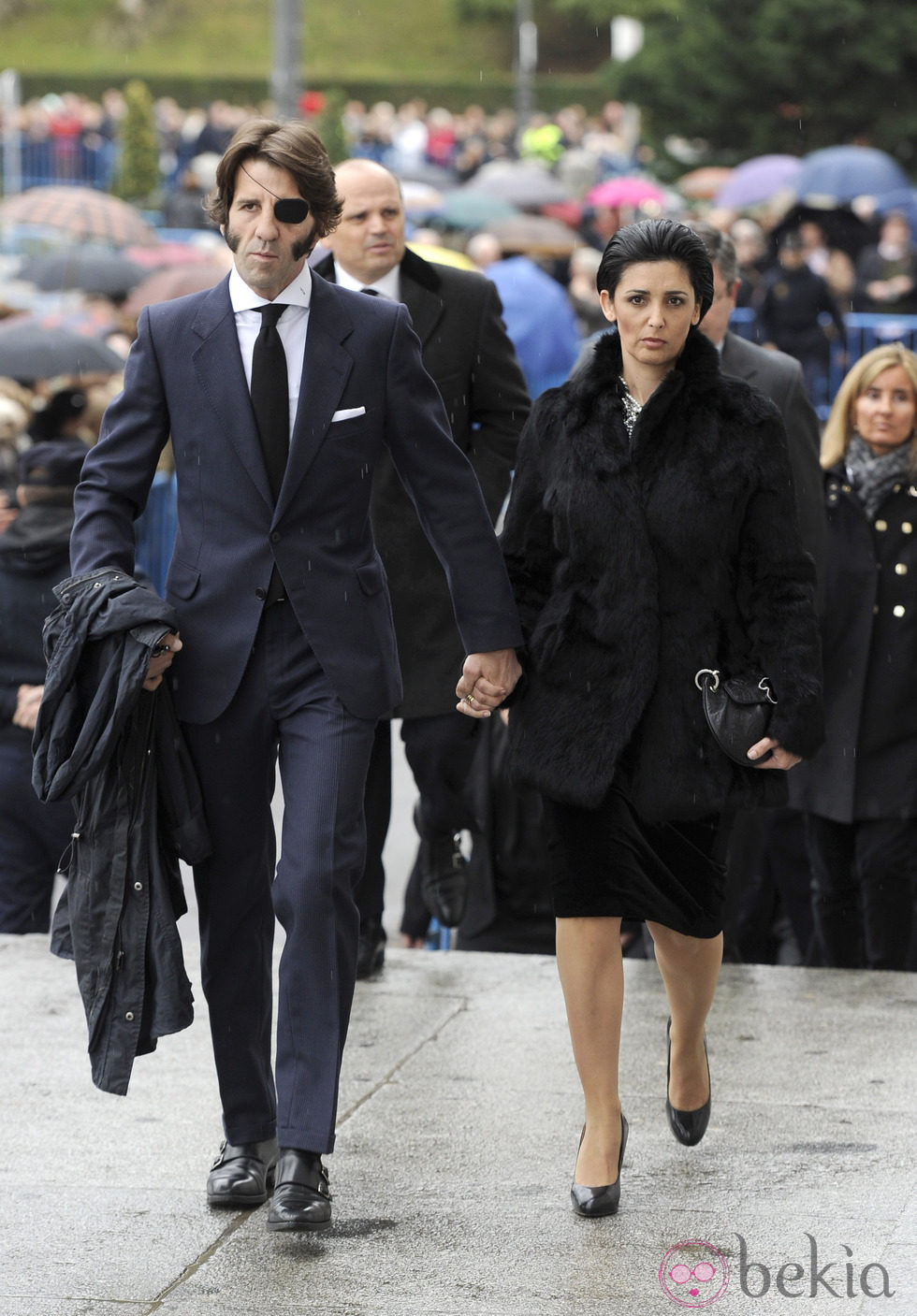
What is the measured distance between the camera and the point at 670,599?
13.5 ft

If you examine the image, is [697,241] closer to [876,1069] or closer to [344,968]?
[344,968]

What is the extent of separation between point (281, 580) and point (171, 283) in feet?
41.1

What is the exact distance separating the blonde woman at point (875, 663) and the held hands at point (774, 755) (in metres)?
2.02

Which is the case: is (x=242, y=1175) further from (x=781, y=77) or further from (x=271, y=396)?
(x=781, y=77)

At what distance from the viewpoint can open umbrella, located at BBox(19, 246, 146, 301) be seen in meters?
17.2

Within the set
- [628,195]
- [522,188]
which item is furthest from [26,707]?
[628,195]

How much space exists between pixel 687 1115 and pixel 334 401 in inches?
69.2

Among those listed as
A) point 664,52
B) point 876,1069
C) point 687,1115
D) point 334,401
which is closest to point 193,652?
point 334,401

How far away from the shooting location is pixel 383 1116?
4.78 meters

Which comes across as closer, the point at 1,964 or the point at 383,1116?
the point at 383,1116

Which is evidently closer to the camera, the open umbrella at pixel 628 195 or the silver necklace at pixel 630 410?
the silver necklace at pixel 630 410

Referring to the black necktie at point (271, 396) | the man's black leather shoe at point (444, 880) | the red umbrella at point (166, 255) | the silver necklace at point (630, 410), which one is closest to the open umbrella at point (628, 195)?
the red umbrella at point (166, 255)

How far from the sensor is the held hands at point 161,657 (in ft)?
12.9

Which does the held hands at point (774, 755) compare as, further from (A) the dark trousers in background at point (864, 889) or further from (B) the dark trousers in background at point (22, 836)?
(B) the dark trousers in background at point (22, 836)
